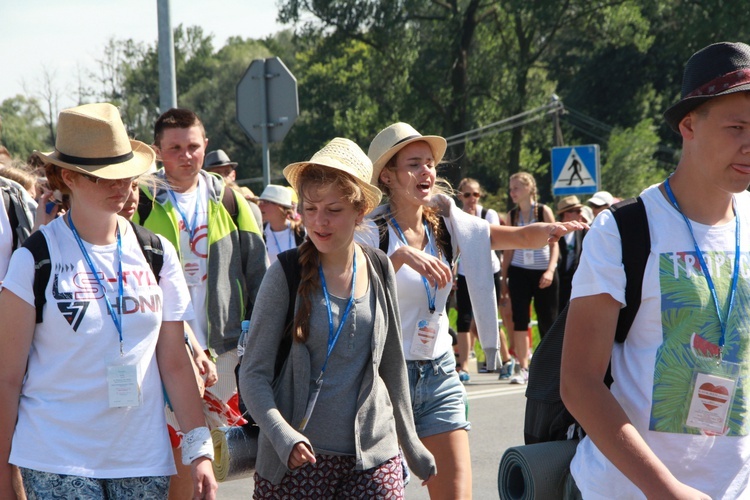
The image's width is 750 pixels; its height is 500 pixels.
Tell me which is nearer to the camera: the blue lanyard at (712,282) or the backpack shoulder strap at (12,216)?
the blue lanyard at (712,282)

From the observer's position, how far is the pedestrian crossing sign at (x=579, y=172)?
52.4 feet

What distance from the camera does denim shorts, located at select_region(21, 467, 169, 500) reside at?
3.01 m

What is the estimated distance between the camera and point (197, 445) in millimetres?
3209

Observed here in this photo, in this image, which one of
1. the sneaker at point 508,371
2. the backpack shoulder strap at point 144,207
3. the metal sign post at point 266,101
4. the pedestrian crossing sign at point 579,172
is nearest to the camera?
the backpack shoulder strap at point 144,207

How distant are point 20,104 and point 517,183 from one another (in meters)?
54.8

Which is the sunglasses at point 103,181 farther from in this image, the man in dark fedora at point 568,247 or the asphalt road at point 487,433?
the man in dark fedora at point 568,247

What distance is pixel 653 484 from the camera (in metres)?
2.33

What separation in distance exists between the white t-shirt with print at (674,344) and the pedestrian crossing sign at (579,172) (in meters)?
13.5

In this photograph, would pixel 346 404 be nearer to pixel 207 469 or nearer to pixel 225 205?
pixel 207 469

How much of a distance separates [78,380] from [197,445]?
44cm

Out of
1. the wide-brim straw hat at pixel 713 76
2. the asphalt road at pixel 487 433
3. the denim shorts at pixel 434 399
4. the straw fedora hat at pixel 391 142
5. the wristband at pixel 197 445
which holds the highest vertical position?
Result: the wide-brim straw hat at pixel 713 76

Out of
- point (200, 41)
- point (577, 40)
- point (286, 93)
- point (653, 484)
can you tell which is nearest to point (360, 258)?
point (653, 484)

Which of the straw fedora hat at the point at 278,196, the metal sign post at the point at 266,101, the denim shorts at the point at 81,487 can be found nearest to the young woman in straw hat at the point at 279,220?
the straw fedora hat at the point at 278,196

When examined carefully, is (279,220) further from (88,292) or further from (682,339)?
(682,339)
